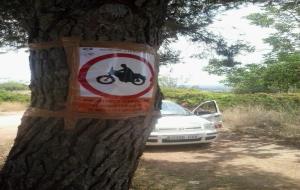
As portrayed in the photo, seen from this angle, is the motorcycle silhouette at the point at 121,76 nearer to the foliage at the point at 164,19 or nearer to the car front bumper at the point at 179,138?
the foliage at the point at 164,19

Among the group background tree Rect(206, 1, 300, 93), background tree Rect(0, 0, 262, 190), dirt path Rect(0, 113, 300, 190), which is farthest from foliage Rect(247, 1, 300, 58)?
background tree Rect(0, 0, 262, 190)

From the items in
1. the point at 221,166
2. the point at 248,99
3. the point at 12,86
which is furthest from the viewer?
the point at 12,86

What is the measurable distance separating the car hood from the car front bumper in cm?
18

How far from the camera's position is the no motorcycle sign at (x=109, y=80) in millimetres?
2525

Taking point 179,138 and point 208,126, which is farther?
point 208,126

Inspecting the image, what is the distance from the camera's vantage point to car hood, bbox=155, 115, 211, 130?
1162cm

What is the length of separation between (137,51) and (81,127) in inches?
20.2

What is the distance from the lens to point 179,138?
38.5 ft

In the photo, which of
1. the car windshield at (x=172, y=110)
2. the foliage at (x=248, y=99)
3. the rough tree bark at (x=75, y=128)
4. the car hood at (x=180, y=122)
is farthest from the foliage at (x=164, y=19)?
the foliage at (x=248, y=99)

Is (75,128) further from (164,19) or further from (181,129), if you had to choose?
(181,129)

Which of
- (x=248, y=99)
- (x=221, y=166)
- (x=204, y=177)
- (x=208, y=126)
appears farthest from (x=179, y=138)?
(x=248, y=99)

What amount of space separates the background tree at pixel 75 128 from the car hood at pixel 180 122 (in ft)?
29.0

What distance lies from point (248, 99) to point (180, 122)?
10.5 meters

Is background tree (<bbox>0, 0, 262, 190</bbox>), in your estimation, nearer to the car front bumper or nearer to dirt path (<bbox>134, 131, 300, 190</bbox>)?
dirt path (<bbox>134, 131, 300, 190</bbox>)
